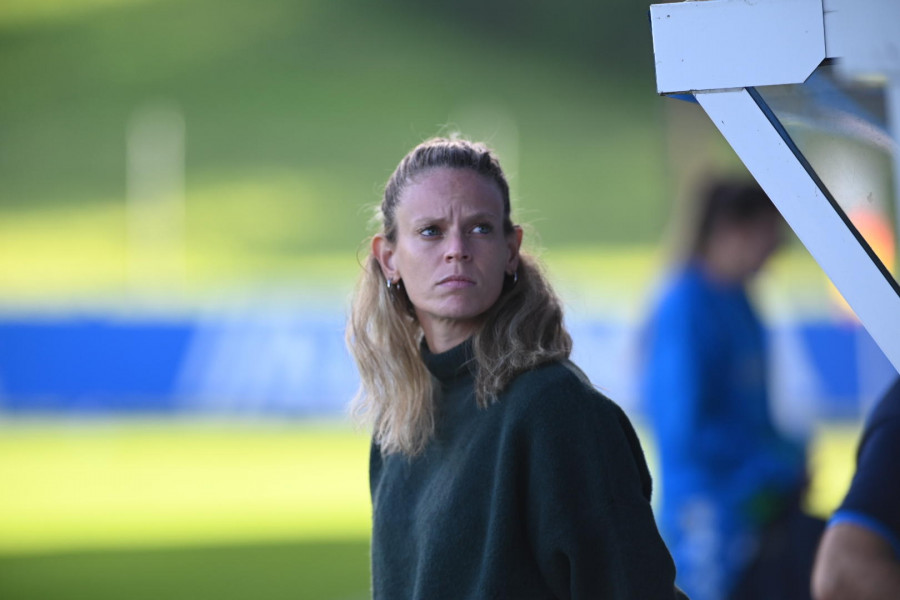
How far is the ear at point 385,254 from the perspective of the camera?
69.4 inches

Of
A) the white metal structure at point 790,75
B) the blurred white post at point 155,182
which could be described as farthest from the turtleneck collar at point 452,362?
the blurred white post at point 155,182

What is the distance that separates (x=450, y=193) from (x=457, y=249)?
0.09 metres

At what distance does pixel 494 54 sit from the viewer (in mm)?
14523

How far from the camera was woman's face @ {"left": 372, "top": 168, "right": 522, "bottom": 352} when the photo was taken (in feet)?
5.24

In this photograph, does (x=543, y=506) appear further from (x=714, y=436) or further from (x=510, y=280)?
(x=714, y=436)

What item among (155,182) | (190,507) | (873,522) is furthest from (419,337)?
(155,182)

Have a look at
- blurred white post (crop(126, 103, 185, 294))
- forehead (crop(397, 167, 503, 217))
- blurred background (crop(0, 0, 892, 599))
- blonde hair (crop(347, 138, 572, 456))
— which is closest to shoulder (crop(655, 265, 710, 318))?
blonde hair (crop(347, 138, 572, 456))

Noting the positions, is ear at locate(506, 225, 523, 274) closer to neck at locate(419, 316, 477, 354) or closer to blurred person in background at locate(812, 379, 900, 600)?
neck at locate(419, 316, 477, 354)

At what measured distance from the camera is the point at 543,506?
1.42m

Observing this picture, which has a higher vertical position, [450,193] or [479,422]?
[450,193]

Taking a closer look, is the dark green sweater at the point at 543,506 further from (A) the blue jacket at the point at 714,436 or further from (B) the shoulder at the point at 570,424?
(A) the blue jacket at the point at 714,436

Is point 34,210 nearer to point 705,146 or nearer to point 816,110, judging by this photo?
point 705,146

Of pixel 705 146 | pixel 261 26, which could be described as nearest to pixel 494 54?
pixel 261 26

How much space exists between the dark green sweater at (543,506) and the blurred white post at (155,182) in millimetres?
11621
